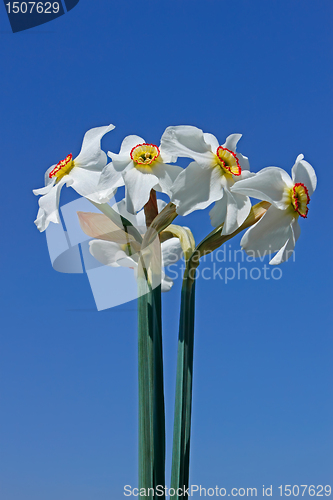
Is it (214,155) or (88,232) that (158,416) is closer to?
(88,232)

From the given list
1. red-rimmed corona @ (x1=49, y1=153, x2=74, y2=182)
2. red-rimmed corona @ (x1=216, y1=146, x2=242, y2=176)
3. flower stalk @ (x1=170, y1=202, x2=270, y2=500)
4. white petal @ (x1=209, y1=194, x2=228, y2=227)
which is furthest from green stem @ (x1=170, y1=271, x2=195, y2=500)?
red-rimmed corona @ (x1=49, y1=153, x2=74, y2=182)

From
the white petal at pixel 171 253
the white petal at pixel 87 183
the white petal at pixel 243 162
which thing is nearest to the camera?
the white petal at pixel 87 183

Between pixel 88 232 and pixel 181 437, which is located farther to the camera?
pixel 88 232

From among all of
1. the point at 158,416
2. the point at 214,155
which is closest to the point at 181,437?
the point at 158,416

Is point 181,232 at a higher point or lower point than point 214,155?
lower

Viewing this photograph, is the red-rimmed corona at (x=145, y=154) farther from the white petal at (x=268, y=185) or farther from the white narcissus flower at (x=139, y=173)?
the white petal at (x=268, y=185)

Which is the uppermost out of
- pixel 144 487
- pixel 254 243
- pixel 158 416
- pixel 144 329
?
pixel 254 243

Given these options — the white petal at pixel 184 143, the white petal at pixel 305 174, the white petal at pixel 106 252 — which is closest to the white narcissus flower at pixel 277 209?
the white petal at pixel 305 174

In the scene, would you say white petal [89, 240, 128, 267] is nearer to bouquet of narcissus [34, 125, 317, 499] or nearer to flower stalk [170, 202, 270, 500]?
bouquet of narcissus [34, 125, 317, 499]
